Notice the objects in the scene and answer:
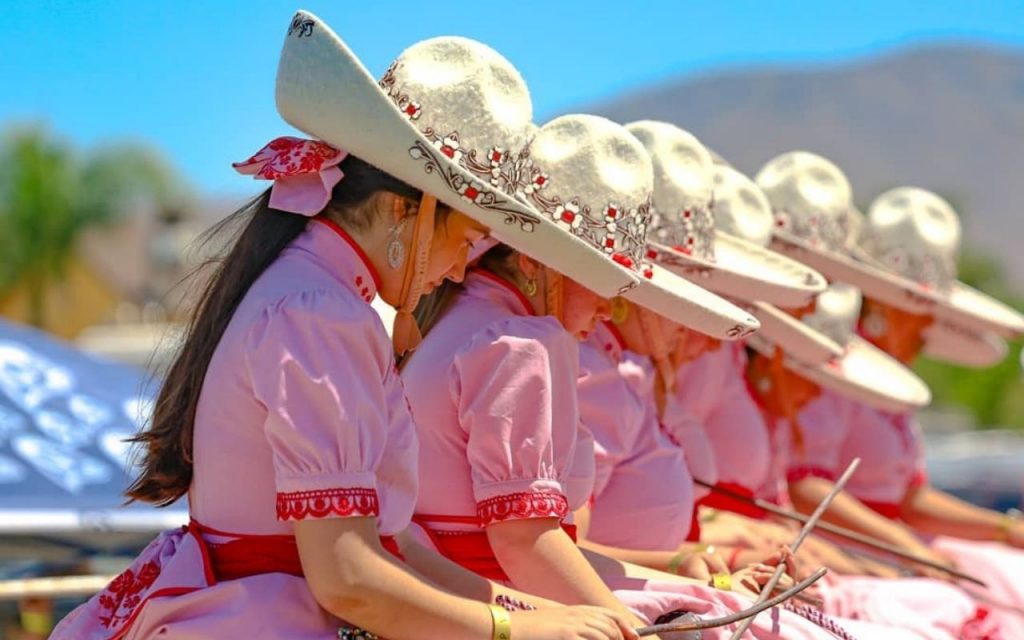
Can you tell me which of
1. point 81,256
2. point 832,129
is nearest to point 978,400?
point 81,256

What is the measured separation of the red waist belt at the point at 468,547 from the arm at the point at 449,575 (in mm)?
115

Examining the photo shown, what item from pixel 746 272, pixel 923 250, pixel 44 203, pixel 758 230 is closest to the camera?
pixel 746 272

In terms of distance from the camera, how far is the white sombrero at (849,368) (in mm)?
4879

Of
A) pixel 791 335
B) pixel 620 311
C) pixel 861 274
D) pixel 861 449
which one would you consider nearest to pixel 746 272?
pixel 620 311

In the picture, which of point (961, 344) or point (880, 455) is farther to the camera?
point (961, 344)

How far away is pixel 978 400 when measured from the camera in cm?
2930

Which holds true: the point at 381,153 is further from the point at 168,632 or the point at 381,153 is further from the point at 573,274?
the point at 168,632

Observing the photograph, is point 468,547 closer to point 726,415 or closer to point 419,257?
point 419,257

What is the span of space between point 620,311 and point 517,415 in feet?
3.35

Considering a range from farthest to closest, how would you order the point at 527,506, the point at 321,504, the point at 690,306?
1. the point at 690,306
2. the point at 527,506
3. the point at 321,504

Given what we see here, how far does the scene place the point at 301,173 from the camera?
2475mm

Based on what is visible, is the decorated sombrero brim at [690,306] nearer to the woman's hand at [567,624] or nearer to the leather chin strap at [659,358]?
the leather chin strap at [659,358]

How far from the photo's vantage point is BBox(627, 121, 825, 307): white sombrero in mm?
3744

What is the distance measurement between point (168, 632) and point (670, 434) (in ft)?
5.81
